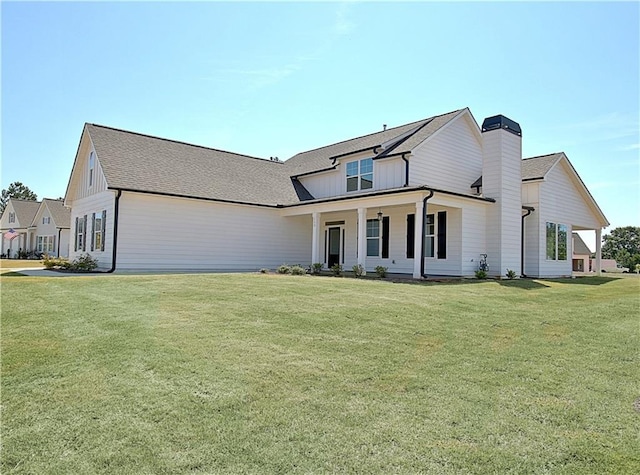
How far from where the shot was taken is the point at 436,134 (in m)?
18.4

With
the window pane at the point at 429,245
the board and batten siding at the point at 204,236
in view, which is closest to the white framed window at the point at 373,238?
the window pane at the point at 429,245

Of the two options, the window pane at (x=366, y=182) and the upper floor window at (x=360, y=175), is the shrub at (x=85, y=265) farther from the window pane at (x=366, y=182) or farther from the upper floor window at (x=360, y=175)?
the window pane at (x=366, y=182)

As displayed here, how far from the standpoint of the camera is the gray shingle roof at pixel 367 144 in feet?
60.4

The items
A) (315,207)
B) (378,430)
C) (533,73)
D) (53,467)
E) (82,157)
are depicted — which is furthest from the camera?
(82,157)

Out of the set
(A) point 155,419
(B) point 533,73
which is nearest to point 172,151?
(B) point 533,73

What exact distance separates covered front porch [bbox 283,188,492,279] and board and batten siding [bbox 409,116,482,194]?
1.52 meters

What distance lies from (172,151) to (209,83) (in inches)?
268

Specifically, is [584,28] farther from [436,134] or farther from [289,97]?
[289,97]

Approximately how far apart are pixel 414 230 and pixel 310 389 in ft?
46.5

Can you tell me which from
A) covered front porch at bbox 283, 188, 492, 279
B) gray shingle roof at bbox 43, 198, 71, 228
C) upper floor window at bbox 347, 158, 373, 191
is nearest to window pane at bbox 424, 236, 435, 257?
covered front porch at bbox 283, 188, 492, 279

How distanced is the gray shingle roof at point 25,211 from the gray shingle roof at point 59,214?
23.9 ft

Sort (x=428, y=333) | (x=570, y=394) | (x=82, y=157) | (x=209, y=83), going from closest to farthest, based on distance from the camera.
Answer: (x=570, y=394) → (x=428, y=333) → (x=209, y=83) → (x=82, y=157)

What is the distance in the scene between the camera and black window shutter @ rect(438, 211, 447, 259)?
17.1 m

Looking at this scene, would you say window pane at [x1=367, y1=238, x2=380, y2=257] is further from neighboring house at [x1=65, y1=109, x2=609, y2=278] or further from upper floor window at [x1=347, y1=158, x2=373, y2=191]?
upper floor window at [x1=347, y1=158, x2=373, y2=191]
